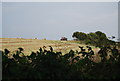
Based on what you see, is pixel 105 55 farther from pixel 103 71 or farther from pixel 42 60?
pixel 42 60

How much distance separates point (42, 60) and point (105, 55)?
976 mm

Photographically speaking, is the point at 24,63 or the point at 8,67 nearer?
the point at 8,67

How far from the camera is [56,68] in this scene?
227cm

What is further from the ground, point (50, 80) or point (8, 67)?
point (8, 67)

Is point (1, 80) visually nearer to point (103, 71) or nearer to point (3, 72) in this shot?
point (3, 72)

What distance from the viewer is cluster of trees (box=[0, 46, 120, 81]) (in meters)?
2.15

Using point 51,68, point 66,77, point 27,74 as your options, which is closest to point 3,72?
point 27,74

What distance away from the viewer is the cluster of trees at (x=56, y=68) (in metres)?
2.15

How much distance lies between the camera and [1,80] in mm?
2191

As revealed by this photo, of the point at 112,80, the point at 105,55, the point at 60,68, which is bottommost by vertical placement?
the point at 112,80

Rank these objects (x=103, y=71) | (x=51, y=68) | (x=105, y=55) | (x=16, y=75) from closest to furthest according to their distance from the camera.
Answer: (x=16, y=75)
(x=51, y=68)
(x=103, y=71)
(x=105, y=55)

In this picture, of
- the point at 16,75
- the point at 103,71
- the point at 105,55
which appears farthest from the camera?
the point at 105,55

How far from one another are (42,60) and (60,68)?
270 millimetres

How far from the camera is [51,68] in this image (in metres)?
2.25
